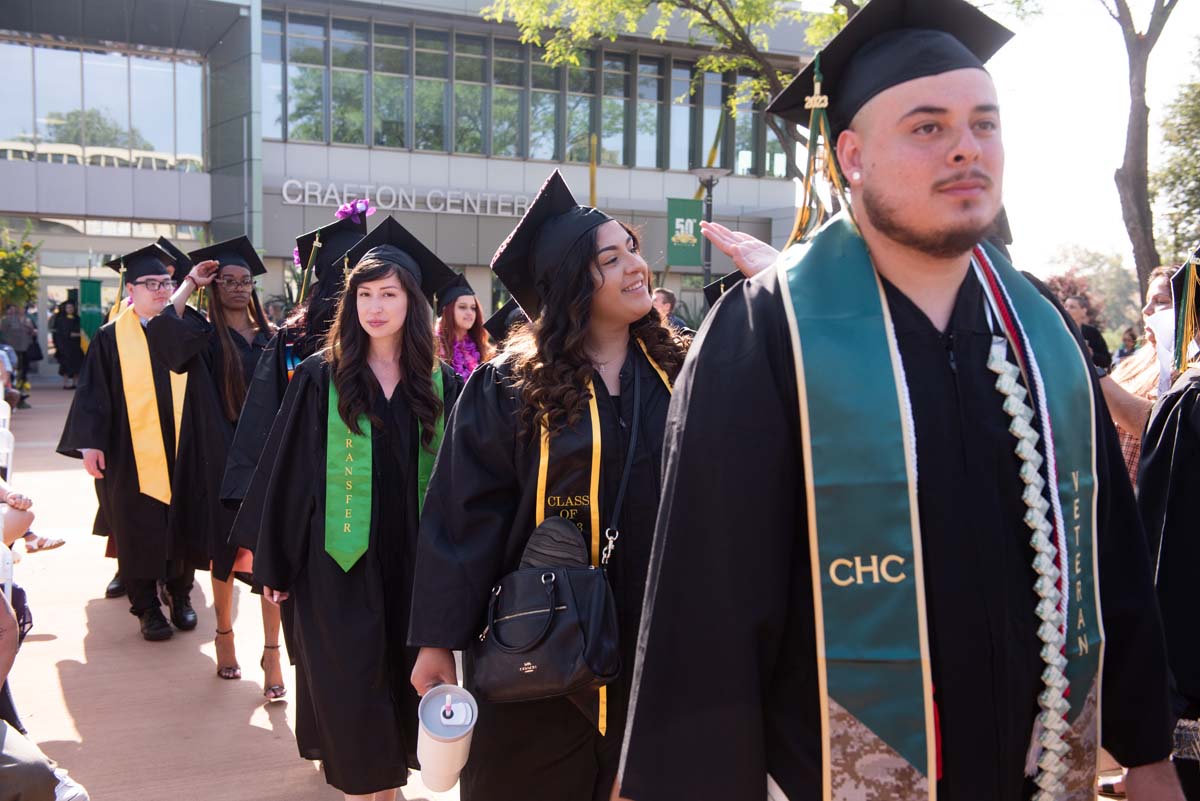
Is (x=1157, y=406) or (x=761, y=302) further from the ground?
(x=761, y=302)

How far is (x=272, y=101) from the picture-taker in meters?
22.4

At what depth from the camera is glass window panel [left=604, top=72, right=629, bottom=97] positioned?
83.0 feet

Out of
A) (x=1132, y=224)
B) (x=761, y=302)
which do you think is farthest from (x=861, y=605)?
(x=1132, y=224)

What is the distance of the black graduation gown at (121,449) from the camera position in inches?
240

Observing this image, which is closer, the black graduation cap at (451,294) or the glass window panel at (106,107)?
the black graduation cap at (451,294)

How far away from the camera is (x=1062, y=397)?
1808mm

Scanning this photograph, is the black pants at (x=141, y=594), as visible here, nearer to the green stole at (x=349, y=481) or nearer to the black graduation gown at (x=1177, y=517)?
the green stole at (x=349, y=481)

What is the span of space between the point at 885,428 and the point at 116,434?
5839 millimetres

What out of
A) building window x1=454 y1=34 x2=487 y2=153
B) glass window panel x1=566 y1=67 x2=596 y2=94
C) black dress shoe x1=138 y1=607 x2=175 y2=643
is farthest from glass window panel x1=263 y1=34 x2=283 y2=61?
black dress shoe x1=138 y1=607 x2=175 y2=643

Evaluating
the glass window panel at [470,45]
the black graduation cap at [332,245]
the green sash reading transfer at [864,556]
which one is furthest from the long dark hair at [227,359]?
the glass window panel at [470,45]

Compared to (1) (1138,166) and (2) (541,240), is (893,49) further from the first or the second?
(1) (1138,166)

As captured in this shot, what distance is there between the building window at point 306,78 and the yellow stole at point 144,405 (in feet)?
57.5

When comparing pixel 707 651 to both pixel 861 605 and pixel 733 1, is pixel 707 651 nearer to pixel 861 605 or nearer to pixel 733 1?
pixel 861 605

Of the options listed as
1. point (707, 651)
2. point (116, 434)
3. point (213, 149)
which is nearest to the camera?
point (707, 651)
